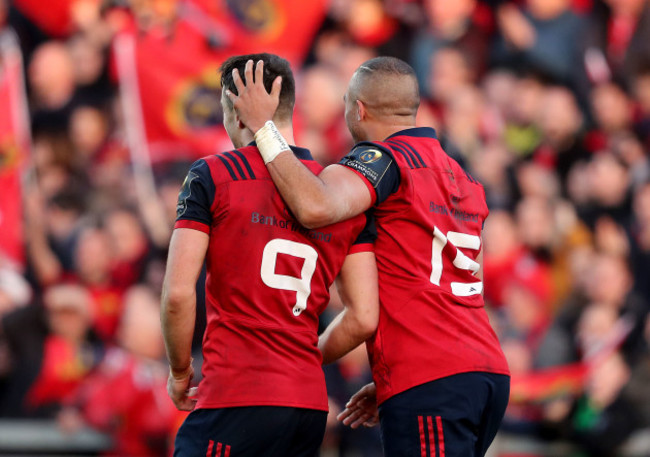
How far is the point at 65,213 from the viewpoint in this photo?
29.5 ft

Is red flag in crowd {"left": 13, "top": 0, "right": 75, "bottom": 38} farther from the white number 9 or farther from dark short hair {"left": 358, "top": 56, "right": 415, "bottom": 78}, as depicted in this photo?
the white number 9

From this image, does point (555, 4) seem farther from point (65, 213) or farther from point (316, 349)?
point (316, 349)

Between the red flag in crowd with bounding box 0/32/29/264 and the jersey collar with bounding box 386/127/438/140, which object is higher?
the jersey collar with bounding box 386/127/438/140

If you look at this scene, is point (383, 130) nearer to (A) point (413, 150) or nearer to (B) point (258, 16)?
(A) point (413, 150)

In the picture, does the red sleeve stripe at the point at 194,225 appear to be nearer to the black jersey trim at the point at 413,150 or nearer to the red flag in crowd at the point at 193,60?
the black jersey trim at the point at 413,150

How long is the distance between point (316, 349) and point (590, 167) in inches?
250

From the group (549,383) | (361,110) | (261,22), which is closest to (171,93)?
(261,22)

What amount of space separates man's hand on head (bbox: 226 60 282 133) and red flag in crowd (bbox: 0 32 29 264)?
625 centimetres

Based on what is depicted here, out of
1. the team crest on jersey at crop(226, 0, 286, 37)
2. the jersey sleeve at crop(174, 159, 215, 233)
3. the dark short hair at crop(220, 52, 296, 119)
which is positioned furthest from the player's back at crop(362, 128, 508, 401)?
the team crest on jersey at crop(226, 0, 286, 37)

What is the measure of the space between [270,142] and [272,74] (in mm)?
345

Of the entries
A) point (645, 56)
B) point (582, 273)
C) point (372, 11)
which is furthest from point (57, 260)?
point (645, 56)

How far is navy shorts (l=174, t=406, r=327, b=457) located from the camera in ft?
10.0

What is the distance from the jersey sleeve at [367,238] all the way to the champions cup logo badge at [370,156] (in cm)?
24

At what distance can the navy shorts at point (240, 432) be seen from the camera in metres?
3.06
